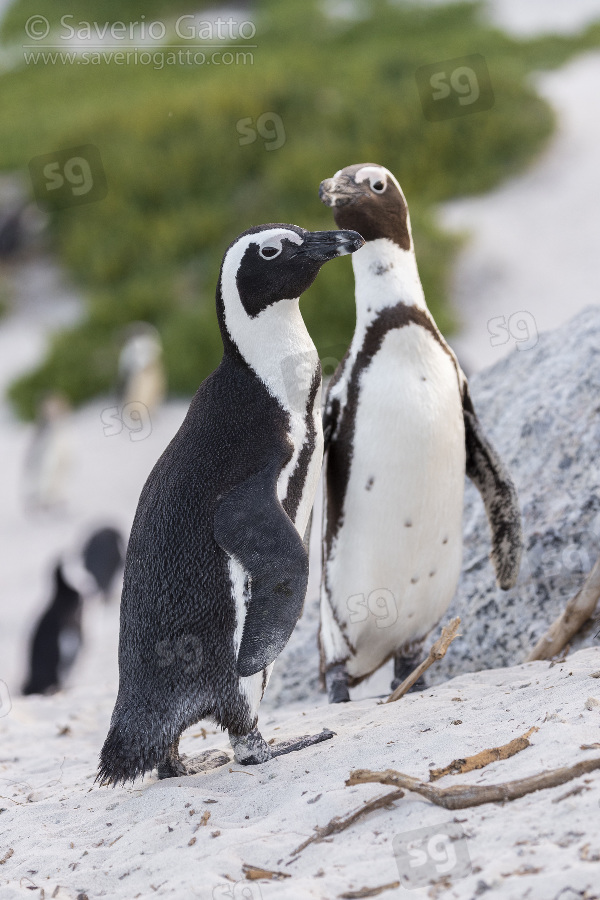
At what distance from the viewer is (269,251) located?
2504 mm

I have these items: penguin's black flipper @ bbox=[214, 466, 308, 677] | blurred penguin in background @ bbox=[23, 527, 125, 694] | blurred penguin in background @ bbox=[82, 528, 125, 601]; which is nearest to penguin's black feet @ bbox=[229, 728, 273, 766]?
penguin's black flipper @ bbox=[214, 466, 308, 677]

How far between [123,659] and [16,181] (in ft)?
47.5

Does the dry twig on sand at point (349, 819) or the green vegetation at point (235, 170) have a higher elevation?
the green vegetation at point (235, 170)

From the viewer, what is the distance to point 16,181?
1581 cm
